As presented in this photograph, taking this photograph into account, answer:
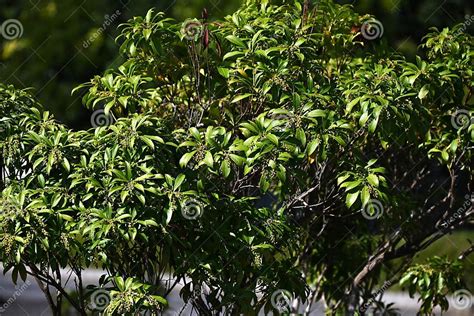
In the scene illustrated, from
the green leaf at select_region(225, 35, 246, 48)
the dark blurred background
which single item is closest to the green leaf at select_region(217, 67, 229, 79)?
the green leaf at select_region(225, 35, 246, 48)

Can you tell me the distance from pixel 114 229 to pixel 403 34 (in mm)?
7664

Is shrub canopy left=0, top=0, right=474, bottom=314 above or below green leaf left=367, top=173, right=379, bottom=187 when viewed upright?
above

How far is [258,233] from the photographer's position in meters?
4.31

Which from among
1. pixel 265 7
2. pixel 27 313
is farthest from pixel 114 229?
pixel 27 313

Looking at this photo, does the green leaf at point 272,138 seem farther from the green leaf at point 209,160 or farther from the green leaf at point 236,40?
the green leaf at point 236,40

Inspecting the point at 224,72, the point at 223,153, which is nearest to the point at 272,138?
the point at 223,153

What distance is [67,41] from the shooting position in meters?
10.9

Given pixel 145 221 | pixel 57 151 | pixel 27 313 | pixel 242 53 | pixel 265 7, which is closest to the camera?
pixel 145 221

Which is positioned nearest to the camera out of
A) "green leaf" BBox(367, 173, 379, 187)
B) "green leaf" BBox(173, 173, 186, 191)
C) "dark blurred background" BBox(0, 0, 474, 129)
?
"green leaf" BBox(173, 173, 186, 191)

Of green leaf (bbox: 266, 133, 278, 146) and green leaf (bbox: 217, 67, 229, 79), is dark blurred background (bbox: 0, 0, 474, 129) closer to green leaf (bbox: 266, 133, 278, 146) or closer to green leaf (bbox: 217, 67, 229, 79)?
green leaf (bbox: 217, 67, 229, 79)

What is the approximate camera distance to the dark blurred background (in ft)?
34.6

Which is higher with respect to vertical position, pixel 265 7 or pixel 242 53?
pixel 265 7

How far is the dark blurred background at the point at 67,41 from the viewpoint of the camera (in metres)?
10.6

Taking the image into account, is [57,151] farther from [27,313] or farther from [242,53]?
[27,313]
